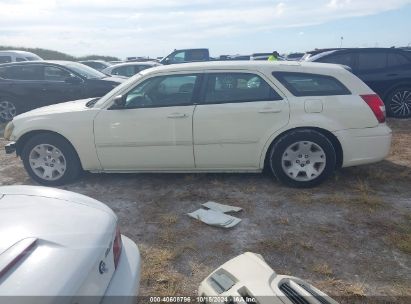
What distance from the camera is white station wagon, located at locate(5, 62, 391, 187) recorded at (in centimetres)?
446

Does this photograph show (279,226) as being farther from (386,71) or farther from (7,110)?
(7,110)

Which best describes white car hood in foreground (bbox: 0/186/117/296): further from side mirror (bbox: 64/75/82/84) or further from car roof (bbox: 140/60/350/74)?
side mirror (bbox: 64/75/82/84)

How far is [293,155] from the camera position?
4.58 metres

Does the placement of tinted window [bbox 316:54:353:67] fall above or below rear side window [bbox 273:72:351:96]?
above

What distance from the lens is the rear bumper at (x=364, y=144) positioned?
448 cm

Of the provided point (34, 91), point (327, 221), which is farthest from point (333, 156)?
point (34, 91)

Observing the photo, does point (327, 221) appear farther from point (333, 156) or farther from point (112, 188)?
point (112, 188)

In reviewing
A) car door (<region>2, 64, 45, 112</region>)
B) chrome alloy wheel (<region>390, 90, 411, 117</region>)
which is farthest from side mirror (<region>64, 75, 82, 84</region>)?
chrome alloy wheel (<region>390, 90, 411, 117</region>)

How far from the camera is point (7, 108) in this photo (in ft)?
31.3

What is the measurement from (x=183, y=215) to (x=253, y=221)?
78cm

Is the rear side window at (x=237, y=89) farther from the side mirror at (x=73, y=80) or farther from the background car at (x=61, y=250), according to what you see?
the side mirror at (x=73, y=80)

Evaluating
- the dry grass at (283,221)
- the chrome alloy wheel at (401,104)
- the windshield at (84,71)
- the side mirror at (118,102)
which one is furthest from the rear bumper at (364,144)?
the windshield at (84,71)

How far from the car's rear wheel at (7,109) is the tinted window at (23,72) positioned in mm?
595

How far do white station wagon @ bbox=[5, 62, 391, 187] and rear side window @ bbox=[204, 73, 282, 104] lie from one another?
0.5 inches
